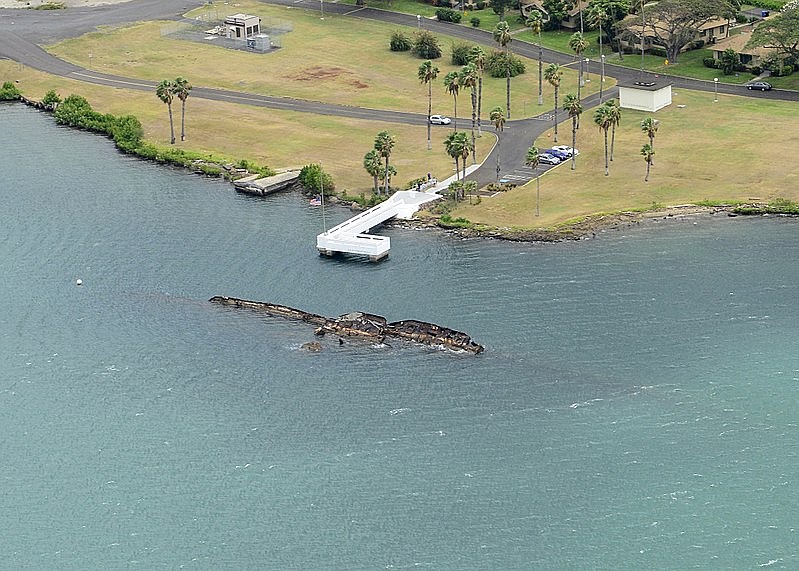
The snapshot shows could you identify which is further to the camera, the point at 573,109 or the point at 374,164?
the point at 573,109

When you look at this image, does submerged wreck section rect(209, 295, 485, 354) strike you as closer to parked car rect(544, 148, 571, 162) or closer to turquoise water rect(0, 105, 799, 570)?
turquoise water rect(0, 105, 799, 570)

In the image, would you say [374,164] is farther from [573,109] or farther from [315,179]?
[573,109]

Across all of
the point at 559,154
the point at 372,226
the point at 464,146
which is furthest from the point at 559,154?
the point at 372,226

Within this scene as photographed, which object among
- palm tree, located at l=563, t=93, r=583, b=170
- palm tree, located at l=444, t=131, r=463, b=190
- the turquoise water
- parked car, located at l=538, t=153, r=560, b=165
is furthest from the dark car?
the turquoise water

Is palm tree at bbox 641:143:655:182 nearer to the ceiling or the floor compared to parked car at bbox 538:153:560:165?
nearer to the ceiling

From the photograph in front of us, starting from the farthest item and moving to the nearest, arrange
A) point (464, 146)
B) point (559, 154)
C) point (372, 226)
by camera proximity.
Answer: point (559, 154), point (464, 146), point (372, 226)

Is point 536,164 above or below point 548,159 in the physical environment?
above

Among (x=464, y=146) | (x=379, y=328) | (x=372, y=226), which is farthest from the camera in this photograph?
(x=464, y=146)

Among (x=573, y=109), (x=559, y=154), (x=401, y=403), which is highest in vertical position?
(x=573, y=109)
